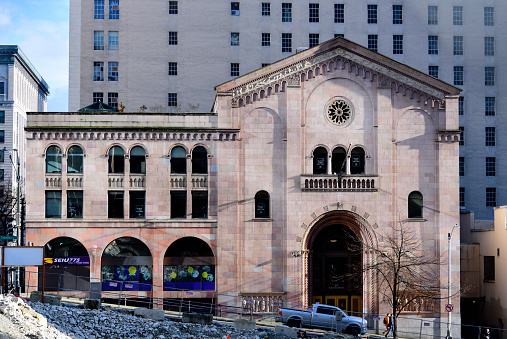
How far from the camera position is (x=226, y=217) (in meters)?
48.7

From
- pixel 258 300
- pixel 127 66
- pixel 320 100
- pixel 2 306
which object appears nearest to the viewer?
pixel 2 306

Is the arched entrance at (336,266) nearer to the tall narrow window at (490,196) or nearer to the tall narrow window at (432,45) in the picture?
the tall narrow window at (490,196)

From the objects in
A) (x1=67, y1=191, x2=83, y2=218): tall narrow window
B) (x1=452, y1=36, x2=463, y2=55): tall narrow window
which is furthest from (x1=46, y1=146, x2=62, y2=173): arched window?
(x1=452, y1=36, x2=463, y2=55): tall narrow window

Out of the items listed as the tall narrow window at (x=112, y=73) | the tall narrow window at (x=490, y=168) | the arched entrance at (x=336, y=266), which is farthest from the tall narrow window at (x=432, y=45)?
the tall narrow window at (x=112, y=73)

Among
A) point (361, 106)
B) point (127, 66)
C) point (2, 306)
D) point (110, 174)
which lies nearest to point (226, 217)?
point (110, 174)

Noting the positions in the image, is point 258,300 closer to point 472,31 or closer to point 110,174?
point 110,174

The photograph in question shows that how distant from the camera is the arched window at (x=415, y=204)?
49750 millimetres

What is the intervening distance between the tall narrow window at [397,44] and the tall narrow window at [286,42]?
11247mm

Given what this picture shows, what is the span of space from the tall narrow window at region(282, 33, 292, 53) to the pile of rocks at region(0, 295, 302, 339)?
38.4 metres

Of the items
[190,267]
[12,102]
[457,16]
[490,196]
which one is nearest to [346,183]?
[190,267]

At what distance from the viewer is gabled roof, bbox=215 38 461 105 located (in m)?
49.6

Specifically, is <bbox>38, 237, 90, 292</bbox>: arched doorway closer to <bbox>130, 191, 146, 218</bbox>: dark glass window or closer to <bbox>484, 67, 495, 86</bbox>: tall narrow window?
<bbox>130, 191, 146, 218</bbox>: dark glass window

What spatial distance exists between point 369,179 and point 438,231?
6.24m

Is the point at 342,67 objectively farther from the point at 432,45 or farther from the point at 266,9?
the point at 432,45
